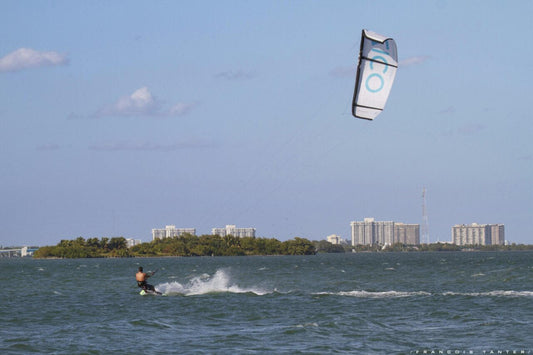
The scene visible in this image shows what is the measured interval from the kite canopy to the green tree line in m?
145

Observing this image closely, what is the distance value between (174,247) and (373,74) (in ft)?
481

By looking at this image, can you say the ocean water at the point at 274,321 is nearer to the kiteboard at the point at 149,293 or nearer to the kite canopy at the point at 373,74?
the kiteboard at the point at 149,293

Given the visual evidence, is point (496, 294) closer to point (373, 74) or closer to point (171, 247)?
point (373, 74)

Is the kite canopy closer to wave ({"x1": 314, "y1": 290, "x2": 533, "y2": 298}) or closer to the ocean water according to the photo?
Answer: the ocean water

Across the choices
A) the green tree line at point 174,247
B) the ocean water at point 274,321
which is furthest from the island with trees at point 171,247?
the ocean water at point 274,321

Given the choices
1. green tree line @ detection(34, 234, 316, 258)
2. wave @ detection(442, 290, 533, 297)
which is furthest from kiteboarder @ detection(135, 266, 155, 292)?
green tree line @ detection(34, 234, 316, 258)

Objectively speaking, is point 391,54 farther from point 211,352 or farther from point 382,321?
point 211,352

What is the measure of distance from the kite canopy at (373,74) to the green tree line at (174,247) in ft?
476

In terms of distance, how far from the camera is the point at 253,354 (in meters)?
18.8

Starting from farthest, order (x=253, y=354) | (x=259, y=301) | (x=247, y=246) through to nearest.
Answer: (x=247, y=246)
(x=259, y=301)
(x=253, y=354)

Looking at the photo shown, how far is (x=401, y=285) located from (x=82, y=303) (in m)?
17.3

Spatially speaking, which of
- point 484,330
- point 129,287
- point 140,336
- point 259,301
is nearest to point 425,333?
point 484,330

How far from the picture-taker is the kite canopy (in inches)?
939

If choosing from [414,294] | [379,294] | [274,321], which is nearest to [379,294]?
[379,294]
